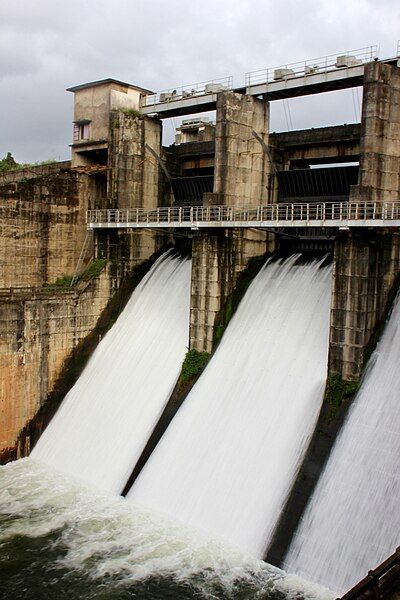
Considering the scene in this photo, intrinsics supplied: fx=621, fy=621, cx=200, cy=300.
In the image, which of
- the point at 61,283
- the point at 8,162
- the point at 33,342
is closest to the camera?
the point at 33,342

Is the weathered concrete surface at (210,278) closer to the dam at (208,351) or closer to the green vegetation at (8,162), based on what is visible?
the dam at (208,351)

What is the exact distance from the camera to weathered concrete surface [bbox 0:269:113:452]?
25.4 m

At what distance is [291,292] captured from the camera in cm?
A: 2384

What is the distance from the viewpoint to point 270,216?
89.1 ft

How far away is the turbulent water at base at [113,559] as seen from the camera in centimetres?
1548

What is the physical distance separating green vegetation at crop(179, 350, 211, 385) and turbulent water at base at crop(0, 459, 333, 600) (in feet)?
17.6

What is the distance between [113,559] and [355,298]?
34.7ft

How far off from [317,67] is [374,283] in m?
9.34

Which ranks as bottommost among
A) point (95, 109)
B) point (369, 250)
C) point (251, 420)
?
point (251, 420)

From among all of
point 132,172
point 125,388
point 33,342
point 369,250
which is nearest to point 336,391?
point 369,250

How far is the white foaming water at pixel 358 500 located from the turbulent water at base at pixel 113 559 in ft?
2.32

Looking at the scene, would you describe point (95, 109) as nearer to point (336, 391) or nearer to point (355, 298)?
point (355, 298)

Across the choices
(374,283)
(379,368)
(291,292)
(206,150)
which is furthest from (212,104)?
(379,368)

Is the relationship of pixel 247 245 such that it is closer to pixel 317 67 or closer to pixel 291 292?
pixel 291 292
